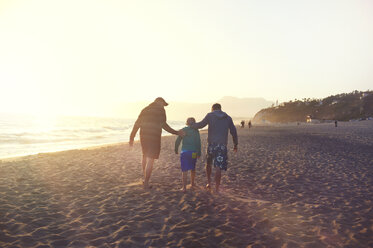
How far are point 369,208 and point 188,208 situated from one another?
4.24 meters

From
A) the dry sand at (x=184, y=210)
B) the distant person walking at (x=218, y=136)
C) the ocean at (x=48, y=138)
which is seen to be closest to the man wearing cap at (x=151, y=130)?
the distant person walking at (x=218, y=136)

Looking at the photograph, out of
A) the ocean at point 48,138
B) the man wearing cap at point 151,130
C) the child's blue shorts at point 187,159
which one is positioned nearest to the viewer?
the child's blue shorts at point 187,159

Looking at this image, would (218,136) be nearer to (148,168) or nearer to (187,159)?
(187,159)

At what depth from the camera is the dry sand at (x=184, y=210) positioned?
14.4 ft

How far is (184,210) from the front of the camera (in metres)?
5.73

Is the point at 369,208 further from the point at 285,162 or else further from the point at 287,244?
the point at 285,162

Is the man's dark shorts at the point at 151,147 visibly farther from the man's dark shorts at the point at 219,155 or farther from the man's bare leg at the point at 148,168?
the man's dark shorts at the point at 219,155

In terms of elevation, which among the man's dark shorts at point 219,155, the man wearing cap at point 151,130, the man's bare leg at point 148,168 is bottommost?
the man's bare leg at point 148,168

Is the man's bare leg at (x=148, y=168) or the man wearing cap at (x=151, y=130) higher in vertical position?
the man wearing cap at (x=151, y=130)

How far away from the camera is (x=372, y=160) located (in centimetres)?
1250

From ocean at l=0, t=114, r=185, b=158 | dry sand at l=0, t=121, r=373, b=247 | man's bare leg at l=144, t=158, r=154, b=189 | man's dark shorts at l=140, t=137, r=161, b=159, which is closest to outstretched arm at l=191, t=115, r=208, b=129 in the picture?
man's dark shorts at l=140, t=137, r=161, b=159

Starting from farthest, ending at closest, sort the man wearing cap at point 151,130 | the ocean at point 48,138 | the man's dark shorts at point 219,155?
the ocean at point 48,138 → the man wearing cap at point 151,130 → the man's dark shorts at point 219,155

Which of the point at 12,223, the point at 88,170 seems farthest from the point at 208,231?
the point at 88,170

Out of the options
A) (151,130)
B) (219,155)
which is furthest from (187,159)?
(151,130)
